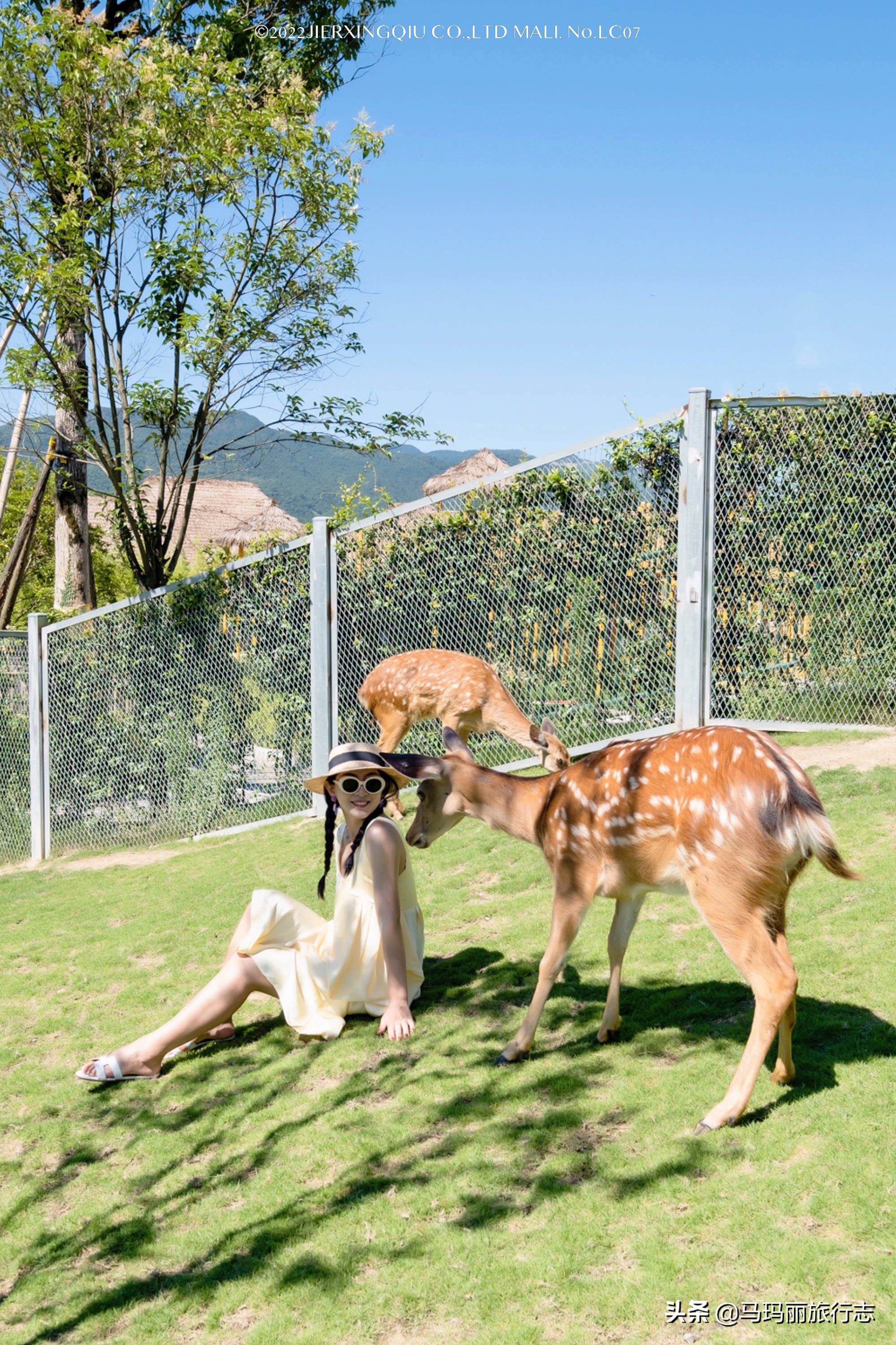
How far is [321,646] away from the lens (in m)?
9.88

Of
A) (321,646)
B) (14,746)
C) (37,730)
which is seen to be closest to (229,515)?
(14,746)

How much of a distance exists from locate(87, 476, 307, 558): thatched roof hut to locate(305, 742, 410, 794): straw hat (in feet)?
78.8

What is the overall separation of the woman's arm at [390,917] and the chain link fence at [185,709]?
4.98m

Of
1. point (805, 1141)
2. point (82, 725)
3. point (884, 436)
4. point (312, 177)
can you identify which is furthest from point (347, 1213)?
point (312, 177)

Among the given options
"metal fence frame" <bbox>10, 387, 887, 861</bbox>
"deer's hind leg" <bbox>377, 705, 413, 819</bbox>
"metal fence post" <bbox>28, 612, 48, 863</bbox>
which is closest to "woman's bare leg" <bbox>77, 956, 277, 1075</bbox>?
"deer's hind leg" <bbox>377, 705, 413, 819</bbox>

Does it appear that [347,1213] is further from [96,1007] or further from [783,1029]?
[96,1007]

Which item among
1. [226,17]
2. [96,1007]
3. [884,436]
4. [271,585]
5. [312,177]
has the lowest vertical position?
[96,1007]

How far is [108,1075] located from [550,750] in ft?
12.9

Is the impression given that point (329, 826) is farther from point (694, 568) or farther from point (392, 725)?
point (694, 568)

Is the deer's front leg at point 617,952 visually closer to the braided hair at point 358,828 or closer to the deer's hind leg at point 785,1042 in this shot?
the deer's hind leg at point 785,1042

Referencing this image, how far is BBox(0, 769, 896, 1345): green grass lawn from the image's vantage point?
3.26m

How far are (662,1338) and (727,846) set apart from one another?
1.55 m

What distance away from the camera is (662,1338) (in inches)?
118

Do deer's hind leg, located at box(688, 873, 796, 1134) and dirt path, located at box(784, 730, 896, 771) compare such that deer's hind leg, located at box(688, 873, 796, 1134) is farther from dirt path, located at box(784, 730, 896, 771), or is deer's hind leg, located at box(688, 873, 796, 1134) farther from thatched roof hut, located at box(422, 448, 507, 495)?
thatched roof hut, located at box(422, 448, 507, 495)
